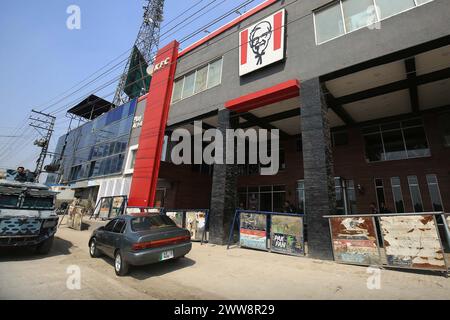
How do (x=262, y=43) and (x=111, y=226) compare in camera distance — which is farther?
(x=262, y=43)

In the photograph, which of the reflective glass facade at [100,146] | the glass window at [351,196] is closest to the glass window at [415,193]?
the glass window at [351,196]

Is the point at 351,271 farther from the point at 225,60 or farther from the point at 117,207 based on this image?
the point at 117,207

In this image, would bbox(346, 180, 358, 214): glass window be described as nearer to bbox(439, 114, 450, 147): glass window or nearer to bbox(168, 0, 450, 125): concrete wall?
bbox(439, 114, 450, 147): glass window

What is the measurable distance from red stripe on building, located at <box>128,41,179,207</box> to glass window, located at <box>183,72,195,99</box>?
5.50ft

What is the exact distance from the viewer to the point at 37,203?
8.55 meters

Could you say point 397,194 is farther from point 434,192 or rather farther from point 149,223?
point 149,223

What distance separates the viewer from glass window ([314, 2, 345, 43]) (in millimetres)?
9690

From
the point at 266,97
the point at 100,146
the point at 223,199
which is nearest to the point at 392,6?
the point at 266,97

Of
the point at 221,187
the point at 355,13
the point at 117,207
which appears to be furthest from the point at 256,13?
the point at 117,207

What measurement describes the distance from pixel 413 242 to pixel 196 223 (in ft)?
28.4

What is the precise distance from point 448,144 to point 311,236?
1069cm

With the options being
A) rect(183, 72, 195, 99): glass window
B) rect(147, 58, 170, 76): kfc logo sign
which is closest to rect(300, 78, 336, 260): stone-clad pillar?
rect(183, 72, 195, 99): glass window

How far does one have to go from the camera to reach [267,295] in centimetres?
452

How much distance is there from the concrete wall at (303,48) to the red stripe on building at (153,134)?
134cm
